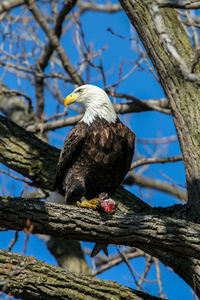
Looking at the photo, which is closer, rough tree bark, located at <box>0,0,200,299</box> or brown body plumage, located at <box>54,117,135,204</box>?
rough tree bark, located at <box>0,0,200,299</box>

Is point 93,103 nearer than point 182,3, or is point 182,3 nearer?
point 182,3

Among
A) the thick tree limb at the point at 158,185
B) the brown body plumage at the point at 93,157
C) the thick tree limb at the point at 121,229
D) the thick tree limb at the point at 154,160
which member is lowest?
the thick tree limb at the point at 121,229

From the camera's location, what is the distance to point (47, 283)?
333cm

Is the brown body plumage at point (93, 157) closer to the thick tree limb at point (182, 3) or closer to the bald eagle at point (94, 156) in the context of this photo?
the bald eagle at point (94, 156)

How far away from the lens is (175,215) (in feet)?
14.6

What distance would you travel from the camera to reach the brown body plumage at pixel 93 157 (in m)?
4.61

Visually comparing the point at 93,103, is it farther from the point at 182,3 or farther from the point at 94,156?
the point at 182,3

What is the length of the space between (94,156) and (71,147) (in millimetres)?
258

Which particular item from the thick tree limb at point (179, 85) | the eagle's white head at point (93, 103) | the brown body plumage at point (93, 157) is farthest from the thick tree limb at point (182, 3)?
the eagle's white head at point (93, 103)

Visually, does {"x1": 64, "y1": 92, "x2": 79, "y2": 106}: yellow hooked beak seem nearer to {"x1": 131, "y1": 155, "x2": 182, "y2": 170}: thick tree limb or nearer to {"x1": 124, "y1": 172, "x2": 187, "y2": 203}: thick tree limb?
{"x1": 131, "y1": 155, "x2": 182, "y2": 170}: thick tree limb

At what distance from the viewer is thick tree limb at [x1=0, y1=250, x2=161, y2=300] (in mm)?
3260

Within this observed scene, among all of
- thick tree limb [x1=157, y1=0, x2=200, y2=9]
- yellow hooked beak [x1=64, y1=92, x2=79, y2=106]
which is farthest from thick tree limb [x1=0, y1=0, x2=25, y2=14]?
thick tree limb [x1=157, y1=0, x2=200, y2=9]

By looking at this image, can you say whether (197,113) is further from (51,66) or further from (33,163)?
(51,66)

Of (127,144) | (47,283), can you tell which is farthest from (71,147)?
(47,283)
